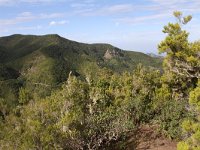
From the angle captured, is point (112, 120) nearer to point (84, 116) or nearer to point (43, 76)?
point (84, 116)

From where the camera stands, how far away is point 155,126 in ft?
82.3

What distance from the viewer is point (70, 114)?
1988cm

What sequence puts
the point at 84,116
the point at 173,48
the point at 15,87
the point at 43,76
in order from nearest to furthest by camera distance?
the point at 84,116 < the point at 173,48 < the point at 15,87 < the point at 43,76

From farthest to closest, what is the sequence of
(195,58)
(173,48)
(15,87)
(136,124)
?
(15,87) → (173,48) → (195,58) → (136,124)

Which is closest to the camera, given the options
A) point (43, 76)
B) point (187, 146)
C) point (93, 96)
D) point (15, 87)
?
point (187, 146)

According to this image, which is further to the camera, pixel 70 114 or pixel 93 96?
pixel 93 96

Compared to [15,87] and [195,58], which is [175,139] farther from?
[15,87]

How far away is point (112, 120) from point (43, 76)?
17730 centimetres

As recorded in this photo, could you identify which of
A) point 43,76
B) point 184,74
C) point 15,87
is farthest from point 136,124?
point 43,76

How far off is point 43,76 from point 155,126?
17703 centimetres

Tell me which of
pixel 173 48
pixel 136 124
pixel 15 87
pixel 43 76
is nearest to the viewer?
pixel 136 124

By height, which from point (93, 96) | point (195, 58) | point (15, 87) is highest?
point (195, 58)

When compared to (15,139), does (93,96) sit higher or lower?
higher

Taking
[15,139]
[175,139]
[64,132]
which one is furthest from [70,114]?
[175,139]
